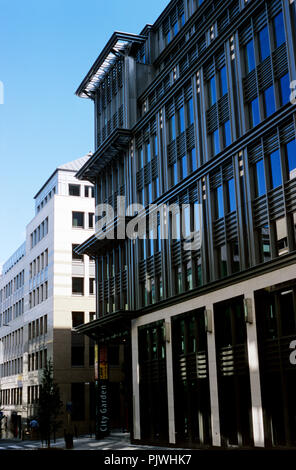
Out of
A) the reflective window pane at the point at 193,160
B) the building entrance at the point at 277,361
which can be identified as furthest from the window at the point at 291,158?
the reflective window pane at the point at 193,160

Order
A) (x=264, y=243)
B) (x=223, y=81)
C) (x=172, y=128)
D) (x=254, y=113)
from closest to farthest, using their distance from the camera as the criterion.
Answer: (x=264, y=243) → (x=254, y=113) → (x=223, y=81) → (x=172, y=128)

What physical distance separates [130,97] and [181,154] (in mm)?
9992

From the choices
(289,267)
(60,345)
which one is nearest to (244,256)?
(289,267)

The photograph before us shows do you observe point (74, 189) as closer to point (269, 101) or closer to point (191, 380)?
point (191, 380)

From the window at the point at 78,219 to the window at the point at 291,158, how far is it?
45.6 m

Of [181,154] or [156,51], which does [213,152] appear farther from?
[156,51]

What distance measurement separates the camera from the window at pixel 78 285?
66500 mm

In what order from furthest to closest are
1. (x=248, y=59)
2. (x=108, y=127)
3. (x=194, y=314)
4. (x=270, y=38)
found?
(x=108, y=127), (x=194, y=314), (x=248, y=59), (x=270, y=38)

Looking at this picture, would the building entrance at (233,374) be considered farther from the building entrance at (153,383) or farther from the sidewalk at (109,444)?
the sidewalk at (109,444)

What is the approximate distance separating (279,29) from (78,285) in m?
44.5

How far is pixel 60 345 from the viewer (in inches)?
2496

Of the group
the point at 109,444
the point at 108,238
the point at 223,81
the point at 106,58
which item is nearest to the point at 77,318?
the point at 108,238

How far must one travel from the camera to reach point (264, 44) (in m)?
28.4

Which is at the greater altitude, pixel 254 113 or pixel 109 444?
pixel 254 113
